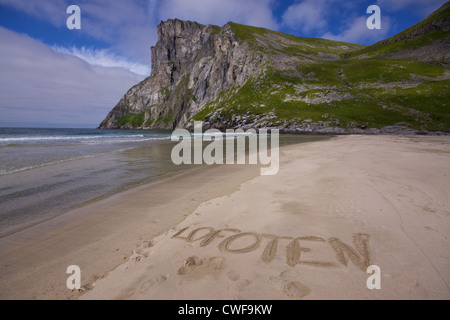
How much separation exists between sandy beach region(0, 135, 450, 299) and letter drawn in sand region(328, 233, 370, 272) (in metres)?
0.02

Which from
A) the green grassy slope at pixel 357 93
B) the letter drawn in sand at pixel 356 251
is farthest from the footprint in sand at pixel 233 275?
the green grassy slope at pixel 357 93

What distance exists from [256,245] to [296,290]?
1.23 m

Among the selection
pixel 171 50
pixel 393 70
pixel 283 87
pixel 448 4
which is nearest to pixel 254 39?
pixel 283 87

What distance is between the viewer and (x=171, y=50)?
A: 19962 cm

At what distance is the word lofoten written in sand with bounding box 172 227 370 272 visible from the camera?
11.0ft

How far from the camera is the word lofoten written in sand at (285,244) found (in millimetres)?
3352

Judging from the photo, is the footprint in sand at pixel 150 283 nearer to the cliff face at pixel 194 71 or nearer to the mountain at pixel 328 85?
the mountain at pixel 328 85

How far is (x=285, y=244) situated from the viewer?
387 cm

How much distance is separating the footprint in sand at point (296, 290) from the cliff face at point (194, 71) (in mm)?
102173

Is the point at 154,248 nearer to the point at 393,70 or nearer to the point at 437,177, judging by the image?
the point at 437,177

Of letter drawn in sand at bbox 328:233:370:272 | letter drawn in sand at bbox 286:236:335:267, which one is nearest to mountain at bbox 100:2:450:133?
letter drawn in sand at bbox 328:233:370:272

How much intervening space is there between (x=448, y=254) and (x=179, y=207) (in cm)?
648

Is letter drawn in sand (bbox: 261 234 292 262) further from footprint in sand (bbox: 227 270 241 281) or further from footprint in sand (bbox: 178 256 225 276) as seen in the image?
footprint in sand (bbox: 178 256 225 276)

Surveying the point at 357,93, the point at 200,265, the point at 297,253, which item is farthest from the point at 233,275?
the point at 357,93
